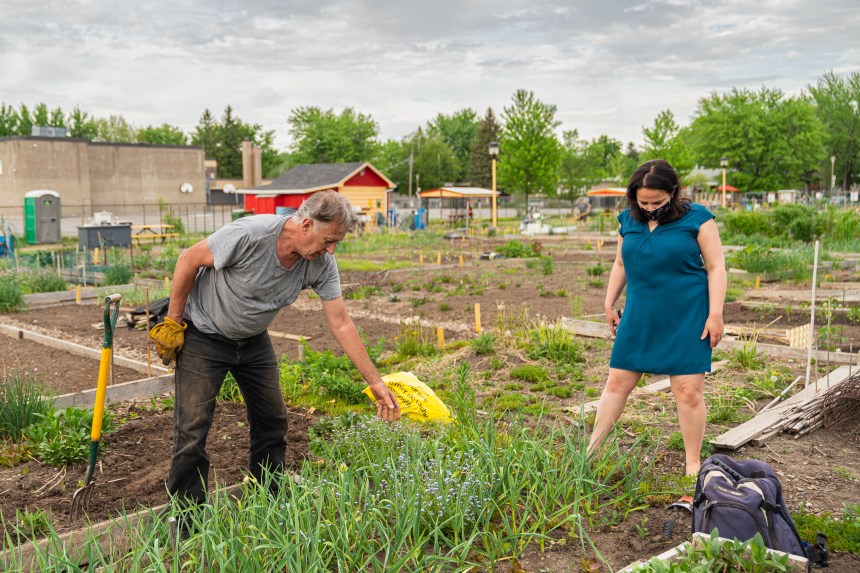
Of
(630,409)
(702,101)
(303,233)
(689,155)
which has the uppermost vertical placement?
(702,101)

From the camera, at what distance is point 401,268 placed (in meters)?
16.5

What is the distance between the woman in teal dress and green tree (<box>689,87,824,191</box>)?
4961cm

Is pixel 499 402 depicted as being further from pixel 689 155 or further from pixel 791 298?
pixel 689 155

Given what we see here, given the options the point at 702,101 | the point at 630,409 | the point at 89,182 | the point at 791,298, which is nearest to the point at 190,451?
the point at 630,409

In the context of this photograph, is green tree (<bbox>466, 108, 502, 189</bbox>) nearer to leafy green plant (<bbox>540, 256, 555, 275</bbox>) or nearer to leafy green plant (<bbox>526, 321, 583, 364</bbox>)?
leafy green plant (<bbox>540, 256, 555, 275</bbox>)

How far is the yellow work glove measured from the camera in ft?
12.2

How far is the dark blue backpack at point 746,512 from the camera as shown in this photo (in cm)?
307

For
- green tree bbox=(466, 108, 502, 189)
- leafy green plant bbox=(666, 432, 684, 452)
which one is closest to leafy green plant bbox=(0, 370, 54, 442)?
leafy green plant bbox=(666, 432, 684, 452)

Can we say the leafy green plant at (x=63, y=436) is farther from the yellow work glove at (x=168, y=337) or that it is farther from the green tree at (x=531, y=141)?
the green tree at (x=531, y=141)

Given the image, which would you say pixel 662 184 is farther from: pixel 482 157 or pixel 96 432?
pixel 482 157

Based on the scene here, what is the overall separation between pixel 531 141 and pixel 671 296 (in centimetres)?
3871

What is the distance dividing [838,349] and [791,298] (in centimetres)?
363

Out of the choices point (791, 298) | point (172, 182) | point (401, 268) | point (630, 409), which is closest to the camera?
point (630, 409)

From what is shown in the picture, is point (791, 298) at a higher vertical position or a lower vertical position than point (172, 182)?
lower
